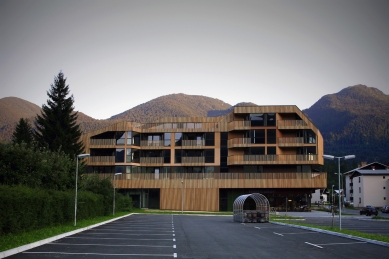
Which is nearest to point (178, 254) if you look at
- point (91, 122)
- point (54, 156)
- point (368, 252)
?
point (368, 252)

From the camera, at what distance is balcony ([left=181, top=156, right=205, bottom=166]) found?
250 feet

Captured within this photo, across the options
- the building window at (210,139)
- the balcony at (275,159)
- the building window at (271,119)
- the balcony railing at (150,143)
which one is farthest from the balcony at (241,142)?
the balcony railing at (150,143)

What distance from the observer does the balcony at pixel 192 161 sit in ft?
250

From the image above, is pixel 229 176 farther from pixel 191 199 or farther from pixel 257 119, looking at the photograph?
pixel 257 119

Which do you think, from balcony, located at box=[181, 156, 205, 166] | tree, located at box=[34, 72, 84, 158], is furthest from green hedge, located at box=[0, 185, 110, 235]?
balcony, located at box=[181, 156, 205, 166]

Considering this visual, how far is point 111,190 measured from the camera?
50500mm

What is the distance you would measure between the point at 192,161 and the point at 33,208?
51.9 metres

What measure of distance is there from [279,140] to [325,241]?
163 feet

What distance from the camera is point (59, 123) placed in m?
65.2

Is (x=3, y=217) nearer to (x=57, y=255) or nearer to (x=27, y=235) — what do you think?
(x=27, y=235)

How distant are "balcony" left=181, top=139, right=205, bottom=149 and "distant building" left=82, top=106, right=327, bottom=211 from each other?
0.16 metres

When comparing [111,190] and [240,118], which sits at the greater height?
[240,118]

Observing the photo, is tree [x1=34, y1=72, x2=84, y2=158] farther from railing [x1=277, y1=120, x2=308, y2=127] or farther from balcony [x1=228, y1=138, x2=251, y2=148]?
railing [x1=277, y1=120, x2=308, y2=127]

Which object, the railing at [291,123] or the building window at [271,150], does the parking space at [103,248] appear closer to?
the building window at [271,150]
